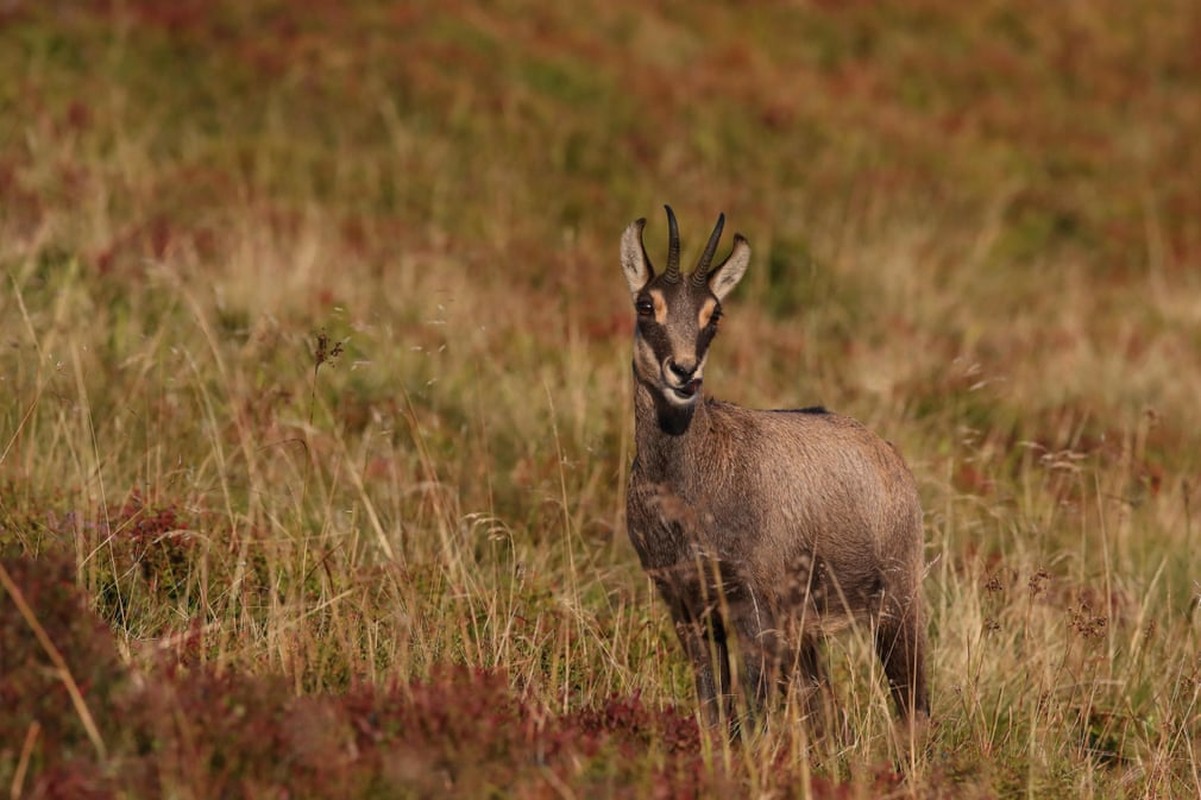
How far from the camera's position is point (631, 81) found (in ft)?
71.6

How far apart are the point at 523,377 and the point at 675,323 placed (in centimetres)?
424

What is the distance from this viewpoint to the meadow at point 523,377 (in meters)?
5.00

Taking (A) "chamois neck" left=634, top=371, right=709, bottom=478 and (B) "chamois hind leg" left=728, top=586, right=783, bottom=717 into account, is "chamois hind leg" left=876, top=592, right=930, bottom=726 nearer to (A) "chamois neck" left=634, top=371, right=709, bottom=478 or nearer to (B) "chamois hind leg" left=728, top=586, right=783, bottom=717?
(B) "chamois hind leg" left=728, top=586, right=783, bottom=717

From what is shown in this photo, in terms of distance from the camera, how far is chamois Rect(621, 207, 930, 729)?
6.44 meters

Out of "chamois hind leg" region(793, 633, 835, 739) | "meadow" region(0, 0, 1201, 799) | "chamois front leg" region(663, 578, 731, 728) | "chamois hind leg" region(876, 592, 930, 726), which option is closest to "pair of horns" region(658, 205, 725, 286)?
"meadow" region(0, 0, 1201, 799)

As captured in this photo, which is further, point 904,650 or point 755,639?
point 904,650

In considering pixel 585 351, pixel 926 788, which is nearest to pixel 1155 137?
pixel 585 351

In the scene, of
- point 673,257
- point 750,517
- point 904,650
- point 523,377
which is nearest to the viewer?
point 673,257

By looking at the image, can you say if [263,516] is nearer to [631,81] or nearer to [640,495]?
[640,495]

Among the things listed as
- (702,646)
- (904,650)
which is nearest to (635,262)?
(702,646)

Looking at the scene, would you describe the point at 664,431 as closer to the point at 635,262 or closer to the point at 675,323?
the point at 675,323

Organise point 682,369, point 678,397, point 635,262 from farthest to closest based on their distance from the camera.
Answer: point 635,262 → point 678,397 → point 682,369

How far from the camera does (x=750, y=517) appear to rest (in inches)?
263

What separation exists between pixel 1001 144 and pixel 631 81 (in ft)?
19.6
